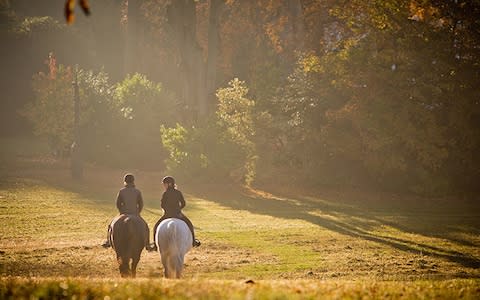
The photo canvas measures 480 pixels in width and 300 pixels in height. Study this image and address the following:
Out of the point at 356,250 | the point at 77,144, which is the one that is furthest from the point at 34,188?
the point at 356,250

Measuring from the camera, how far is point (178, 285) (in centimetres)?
985

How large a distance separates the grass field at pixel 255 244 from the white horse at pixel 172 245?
1694mm

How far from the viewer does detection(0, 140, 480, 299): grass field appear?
1005 centimetres

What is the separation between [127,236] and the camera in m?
15.2

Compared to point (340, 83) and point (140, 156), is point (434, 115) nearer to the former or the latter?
point (340, 83)

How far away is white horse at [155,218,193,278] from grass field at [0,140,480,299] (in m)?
1.69

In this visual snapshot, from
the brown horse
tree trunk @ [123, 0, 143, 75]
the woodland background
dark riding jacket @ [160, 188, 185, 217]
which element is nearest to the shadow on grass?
the woodland background

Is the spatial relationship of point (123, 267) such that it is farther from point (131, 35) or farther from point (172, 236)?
point (131, 35)

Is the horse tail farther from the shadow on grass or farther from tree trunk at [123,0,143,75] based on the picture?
tree trunk at [123,0,143,75]

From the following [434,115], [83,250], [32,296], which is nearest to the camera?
[32,296]

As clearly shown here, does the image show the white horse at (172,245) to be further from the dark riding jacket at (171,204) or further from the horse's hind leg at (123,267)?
the horse's hind leg at (123,267)

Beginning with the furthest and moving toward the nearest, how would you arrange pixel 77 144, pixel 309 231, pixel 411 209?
pixel 77 144 → pixel 411 209 → pixel 309 231

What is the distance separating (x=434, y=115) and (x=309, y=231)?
15.2 m

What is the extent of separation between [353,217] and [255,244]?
975 centimetres
